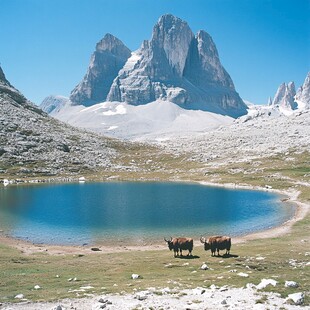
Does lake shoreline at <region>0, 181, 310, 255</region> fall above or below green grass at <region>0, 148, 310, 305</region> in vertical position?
below

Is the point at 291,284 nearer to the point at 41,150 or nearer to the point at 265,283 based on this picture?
the point at 265,283

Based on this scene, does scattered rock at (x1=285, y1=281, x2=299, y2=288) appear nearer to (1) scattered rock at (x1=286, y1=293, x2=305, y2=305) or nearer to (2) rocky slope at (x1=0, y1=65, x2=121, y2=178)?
(1) scattered rock at (x1=286, y1=293, x2=305, y2=305)

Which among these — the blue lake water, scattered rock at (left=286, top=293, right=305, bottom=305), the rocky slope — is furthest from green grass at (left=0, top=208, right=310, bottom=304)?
the rocky slope

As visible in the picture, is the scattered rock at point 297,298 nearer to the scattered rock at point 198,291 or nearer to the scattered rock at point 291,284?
the scattered rock at point 291,284

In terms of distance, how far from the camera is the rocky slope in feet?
481

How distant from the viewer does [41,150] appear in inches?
6462

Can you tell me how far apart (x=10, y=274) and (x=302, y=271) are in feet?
70.4

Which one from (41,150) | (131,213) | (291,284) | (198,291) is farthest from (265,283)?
(41,150)

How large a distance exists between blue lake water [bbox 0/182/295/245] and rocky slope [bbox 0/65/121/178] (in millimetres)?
39115

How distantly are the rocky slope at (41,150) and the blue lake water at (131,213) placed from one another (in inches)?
1540

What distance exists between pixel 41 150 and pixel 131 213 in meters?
107

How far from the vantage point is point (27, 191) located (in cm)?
10262

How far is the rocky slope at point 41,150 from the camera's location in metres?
147

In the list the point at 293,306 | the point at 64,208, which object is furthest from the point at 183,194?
the point at 293,306
